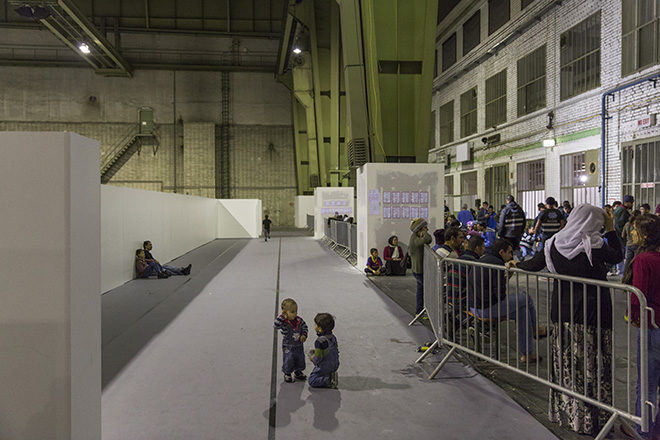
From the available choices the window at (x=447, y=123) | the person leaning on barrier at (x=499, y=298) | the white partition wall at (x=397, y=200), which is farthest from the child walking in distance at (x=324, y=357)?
the window at (x=447, y=123)

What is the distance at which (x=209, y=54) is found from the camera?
114 feet

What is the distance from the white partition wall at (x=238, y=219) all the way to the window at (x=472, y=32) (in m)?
14.1

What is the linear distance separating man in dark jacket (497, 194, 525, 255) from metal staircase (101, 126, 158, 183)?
1181 inches

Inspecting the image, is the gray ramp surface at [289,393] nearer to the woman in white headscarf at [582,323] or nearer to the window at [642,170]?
the woman in white headscarf at [582,323]

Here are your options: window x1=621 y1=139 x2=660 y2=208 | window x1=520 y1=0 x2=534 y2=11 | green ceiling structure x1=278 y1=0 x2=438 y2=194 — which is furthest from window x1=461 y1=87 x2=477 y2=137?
green ceiling structure x1=278 y1=0 x2=438 y2=194

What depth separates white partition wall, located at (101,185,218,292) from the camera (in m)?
9.72

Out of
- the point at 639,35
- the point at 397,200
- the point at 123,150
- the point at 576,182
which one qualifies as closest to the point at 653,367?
the point at 397,200

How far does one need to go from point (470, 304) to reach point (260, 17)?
3438 cm

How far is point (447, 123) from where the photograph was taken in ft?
88.6

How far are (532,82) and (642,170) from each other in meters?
7.56

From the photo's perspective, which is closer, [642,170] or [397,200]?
[397,200]

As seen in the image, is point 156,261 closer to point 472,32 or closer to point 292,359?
point 292,359

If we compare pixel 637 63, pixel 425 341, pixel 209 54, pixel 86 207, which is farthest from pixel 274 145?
pixel 86 207

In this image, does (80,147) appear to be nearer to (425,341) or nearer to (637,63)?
(425,341)
